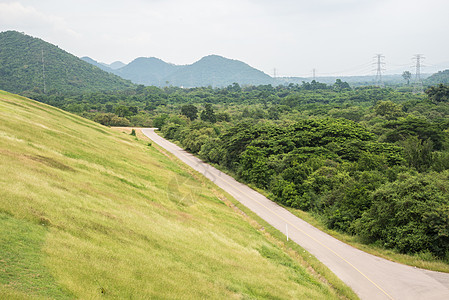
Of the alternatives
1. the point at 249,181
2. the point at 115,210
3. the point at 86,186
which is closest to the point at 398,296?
the point at 115,210

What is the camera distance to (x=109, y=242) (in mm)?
13734

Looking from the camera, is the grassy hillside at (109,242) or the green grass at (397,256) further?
the green grass at (397,256)

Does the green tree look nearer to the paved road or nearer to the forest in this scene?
the forest

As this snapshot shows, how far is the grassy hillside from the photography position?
1059 centimetres

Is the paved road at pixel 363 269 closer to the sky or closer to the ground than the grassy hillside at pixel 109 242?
closer to the ground

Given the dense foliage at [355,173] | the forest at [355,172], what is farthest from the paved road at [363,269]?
the dense foliage at [355,173]

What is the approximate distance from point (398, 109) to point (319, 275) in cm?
8785

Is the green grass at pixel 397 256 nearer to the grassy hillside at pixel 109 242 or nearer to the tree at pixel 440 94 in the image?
the grassy hillside at pixel 109 242

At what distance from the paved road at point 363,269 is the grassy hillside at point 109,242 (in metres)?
2.27

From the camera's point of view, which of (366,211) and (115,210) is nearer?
(115,210)

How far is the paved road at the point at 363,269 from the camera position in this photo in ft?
66.1

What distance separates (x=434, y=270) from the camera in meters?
22.7

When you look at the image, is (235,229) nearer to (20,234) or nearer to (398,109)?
(20,234)

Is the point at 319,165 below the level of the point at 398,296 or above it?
above
